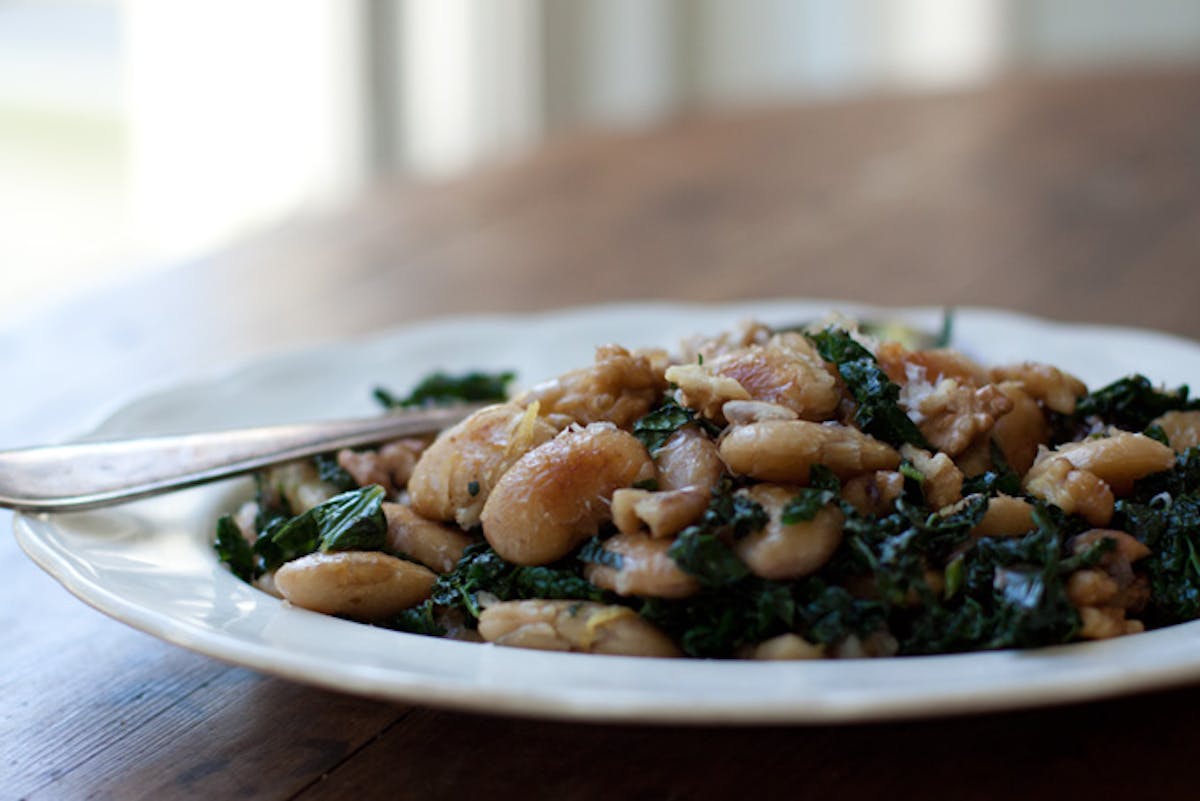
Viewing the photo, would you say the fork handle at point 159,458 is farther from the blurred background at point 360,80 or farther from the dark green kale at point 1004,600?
the blurred background at point 360,80

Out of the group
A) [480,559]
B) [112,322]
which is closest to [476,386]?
[480,559]

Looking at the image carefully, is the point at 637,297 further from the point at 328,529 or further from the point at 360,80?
the point at 360,80

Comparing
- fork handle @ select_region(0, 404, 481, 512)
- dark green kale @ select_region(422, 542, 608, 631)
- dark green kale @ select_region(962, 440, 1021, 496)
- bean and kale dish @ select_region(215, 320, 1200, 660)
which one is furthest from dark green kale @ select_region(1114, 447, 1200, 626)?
fork handle @ select_region(0, 404, 481, 512)

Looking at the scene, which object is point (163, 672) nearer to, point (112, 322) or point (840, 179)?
point (112, 322)

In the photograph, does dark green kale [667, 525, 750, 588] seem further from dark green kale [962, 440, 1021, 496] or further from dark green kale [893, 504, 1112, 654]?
dark green kale [962, 440, 1021, 496]

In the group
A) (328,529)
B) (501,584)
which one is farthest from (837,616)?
(328,529)

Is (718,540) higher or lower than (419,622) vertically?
higher
